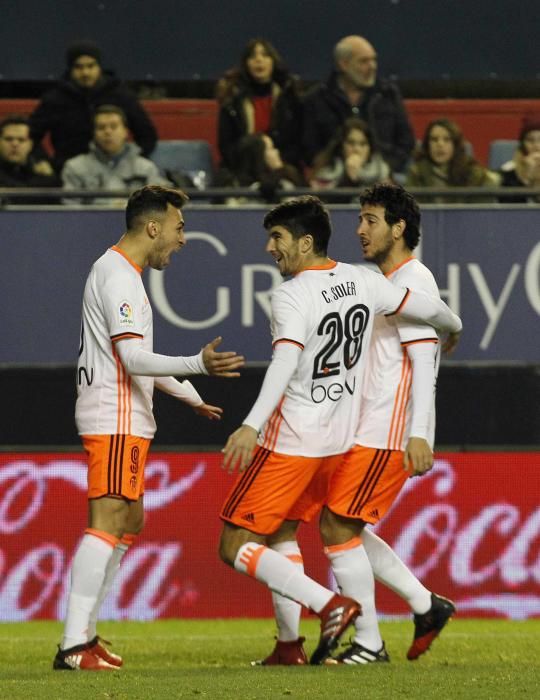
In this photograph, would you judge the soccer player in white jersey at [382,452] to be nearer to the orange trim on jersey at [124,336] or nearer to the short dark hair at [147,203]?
A: the short dark hair at [147,203]

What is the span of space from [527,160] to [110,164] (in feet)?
8.35

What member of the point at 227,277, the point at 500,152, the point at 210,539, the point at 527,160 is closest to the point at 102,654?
the point at 210,539

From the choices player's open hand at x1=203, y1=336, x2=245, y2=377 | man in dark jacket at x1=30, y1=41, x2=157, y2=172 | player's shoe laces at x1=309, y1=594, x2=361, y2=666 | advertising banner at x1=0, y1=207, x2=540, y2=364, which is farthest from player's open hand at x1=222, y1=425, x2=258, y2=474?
man in dark jacket at x1=30, y1=41, x2=157, y2=172

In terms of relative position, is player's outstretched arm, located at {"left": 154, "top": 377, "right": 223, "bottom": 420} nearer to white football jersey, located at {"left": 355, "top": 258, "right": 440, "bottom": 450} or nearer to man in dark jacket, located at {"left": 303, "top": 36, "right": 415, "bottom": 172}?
white football jersey, located at {"left": 355, "top": 258, "right": 440, "bottom": 450}

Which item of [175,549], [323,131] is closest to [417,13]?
[323,131]

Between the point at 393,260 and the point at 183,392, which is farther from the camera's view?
the point at 183,392

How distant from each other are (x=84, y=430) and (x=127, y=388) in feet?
0.80

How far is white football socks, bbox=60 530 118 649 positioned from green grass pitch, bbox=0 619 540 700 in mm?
188

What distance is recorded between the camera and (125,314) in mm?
6320

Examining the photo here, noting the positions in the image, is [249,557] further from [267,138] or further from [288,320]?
[267,138]

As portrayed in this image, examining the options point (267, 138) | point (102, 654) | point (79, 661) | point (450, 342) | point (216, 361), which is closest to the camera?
point (216, 361)

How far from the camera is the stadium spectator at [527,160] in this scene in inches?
381

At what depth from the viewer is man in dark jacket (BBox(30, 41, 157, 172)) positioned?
10414 mm

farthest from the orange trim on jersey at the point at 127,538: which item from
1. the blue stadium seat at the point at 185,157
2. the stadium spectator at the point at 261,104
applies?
the blue stadium seat at the point at 185,157
